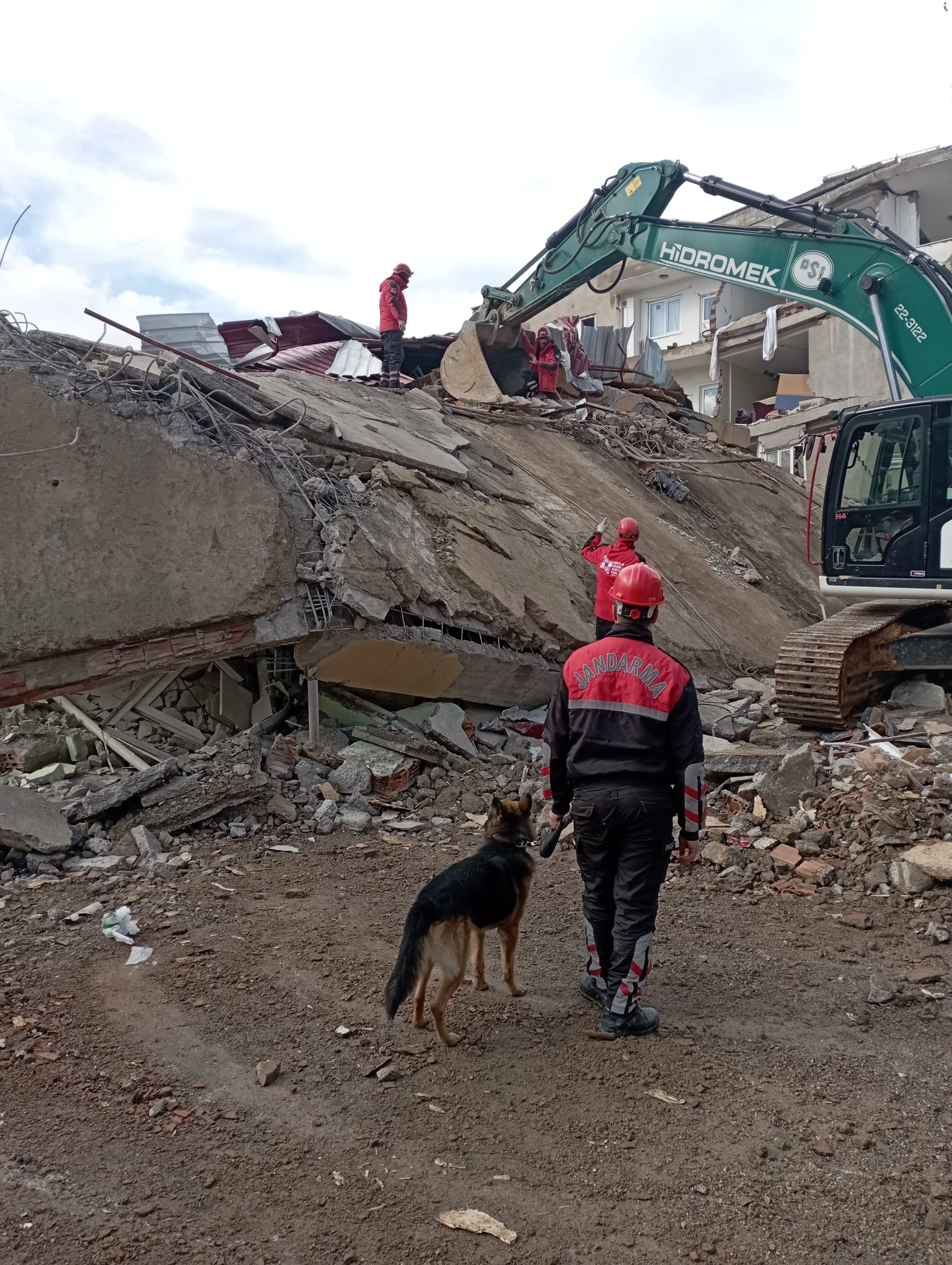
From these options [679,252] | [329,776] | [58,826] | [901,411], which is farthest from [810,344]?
[58,826]

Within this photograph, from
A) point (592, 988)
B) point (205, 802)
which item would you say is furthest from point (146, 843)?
point (592, 988)

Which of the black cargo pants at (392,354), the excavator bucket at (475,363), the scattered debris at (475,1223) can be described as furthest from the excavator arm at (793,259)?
the scattered debris at (475,1223)

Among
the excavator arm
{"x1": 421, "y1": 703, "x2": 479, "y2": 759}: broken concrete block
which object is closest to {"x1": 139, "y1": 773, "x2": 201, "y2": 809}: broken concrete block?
{"x1": 421, "y1": 703, "x2": 479, "y2": 759}: broken concrete block

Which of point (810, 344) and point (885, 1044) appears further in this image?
point (810, 344)

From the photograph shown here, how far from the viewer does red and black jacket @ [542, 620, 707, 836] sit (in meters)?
3.62

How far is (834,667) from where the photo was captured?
7.32 meters

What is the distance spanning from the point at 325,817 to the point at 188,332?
717 cm

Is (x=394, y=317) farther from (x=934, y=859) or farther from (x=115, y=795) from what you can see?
(x=934, y=859)

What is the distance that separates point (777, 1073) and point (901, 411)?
5730 millimetres

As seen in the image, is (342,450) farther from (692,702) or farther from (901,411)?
(692,702)

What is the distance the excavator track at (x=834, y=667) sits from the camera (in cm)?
740

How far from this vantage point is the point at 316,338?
1695cm

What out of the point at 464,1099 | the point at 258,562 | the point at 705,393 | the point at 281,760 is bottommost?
the point at 464,1099

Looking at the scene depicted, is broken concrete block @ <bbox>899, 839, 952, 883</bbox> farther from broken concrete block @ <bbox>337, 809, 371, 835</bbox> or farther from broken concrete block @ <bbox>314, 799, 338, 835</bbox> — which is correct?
broken concrete block @ <bbox>314, 799, 338, 835</bbox>
